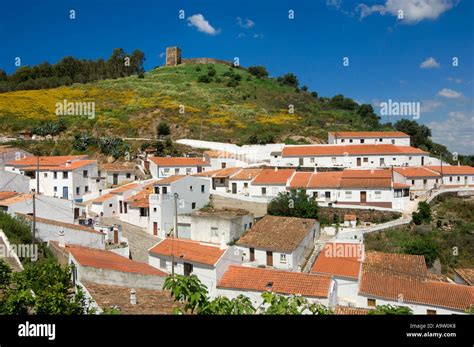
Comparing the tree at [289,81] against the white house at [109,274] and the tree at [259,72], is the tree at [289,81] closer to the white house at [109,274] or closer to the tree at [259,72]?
the tree at [259,72]

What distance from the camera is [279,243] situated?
15.8 m

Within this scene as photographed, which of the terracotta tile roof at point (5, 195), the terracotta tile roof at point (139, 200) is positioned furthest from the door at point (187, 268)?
the terracotta tile roof at point (5, 195)

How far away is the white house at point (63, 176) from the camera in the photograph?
74.8 ft

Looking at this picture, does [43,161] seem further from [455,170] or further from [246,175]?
[455,170]

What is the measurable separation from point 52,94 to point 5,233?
34.7m

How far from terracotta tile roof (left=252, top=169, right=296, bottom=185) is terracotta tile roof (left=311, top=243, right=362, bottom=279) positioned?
276 inches

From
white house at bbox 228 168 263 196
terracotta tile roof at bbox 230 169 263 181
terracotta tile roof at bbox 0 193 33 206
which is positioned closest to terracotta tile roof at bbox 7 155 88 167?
terracotta tile roof at bbox 0 193 33 206

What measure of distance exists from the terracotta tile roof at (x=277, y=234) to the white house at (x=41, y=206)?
703 centimetres

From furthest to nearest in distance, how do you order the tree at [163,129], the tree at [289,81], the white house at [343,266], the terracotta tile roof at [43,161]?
the tree at [289,81] < the tree at [163,129] < the terracotta tile roof at [43,161] < the white house at [343,266]

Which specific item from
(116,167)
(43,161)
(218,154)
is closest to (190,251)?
(116,167)

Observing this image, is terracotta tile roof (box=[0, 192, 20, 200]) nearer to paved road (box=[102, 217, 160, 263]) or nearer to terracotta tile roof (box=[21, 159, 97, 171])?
paved road (box=[102, 217, 160, 263])

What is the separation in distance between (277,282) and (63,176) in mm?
15400

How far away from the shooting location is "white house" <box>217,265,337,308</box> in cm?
1141
